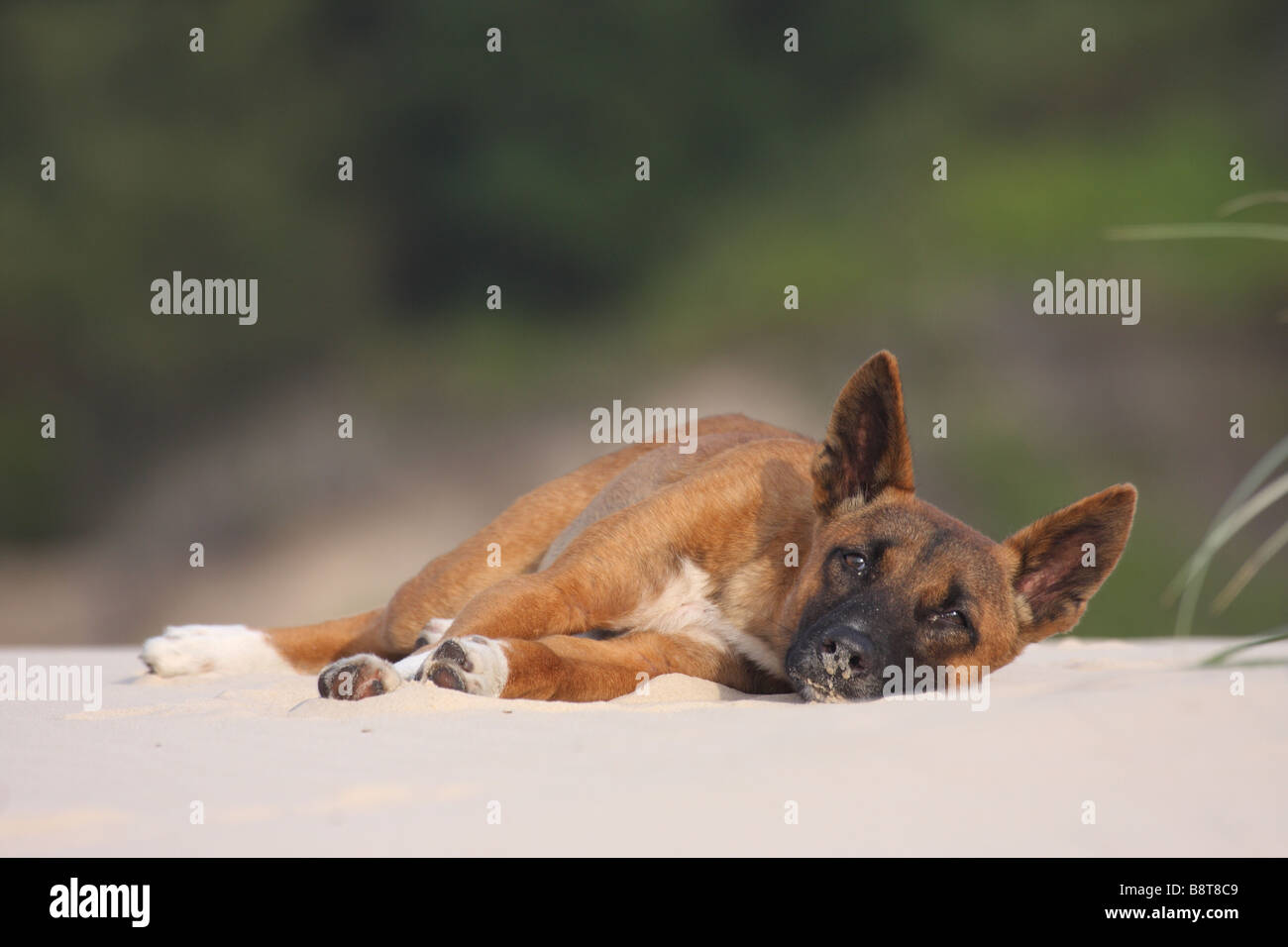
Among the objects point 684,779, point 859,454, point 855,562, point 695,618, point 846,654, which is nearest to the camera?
point 684,779

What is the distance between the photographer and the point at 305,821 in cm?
220

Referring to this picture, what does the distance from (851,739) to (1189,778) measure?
652 millimetres

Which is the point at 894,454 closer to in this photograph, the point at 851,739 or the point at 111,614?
the point at 851,739

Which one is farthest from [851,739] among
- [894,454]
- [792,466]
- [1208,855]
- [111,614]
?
[111,614]

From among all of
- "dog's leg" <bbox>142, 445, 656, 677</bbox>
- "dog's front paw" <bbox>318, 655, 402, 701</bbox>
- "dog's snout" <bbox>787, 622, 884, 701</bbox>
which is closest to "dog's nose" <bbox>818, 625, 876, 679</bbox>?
"dog's snout" <bbox>787, 622, 884, 701</bbox>

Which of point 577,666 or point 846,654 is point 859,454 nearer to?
point 846,654

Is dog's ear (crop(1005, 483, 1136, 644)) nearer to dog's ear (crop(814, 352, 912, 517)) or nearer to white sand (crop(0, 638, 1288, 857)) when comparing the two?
dog's ear (crop(814, 352, 912, 517))

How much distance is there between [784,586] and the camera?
4434 millimetres

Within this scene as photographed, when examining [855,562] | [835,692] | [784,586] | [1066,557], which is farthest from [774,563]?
[1066,557]

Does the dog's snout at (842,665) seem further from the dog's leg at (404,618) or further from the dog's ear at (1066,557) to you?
the dog's leg at (404,618)

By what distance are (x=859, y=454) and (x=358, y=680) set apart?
1.83m

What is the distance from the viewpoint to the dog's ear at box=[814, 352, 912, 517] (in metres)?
4.29

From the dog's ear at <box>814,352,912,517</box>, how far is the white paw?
7.83 ft

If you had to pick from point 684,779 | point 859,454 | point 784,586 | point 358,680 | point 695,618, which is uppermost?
point 859,454
